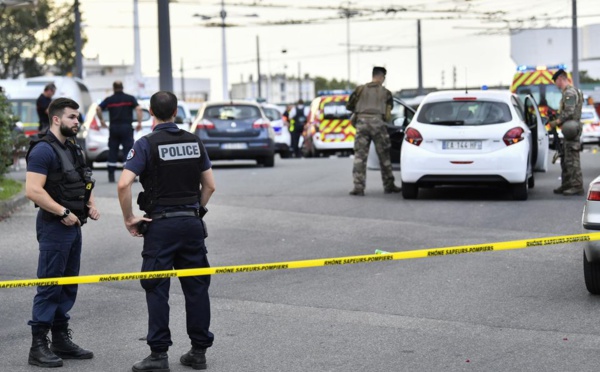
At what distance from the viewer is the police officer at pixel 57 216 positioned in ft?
23.1

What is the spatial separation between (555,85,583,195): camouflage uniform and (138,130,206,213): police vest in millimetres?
10060

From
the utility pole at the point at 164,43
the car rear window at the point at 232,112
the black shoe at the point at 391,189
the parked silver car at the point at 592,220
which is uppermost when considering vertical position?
the utility pole at the point at 164,43

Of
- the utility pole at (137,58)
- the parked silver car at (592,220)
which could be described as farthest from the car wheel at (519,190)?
the utility pole at (137,58)

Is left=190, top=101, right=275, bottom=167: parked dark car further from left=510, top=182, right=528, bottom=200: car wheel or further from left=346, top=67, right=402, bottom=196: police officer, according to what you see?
left=510, top=182, right=528, bottom=200: car wheel

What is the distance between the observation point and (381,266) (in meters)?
10.7

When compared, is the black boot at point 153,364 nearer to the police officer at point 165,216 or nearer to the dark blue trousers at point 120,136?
the police officer at point 165,216

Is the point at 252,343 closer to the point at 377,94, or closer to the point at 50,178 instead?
the point at 50,178

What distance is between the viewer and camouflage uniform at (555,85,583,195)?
16031 mm

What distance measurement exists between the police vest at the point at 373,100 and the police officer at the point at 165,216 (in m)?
10.1

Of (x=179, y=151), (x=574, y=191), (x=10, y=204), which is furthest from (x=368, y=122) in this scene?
(x=179, y=151)

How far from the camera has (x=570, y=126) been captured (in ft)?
52.3

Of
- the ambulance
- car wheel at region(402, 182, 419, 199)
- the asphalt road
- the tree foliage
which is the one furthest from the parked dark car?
the tree foliage

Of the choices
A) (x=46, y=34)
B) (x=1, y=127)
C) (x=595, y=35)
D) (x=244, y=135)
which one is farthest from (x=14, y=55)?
Answer: (x=595, y=35)

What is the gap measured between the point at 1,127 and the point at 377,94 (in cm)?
525
